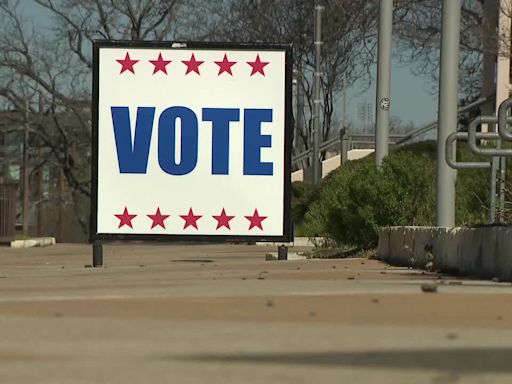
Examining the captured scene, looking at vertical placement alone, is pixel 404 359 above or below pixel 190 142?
below

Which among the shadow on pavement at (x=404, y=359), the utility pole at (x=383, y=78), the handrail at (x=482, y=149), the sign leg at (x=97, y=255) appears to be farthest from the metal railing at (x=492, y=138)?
the shadow on pavement at (x=404, y=359)

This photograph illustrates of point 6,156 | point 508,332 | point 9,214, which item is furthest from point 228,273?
point 6,156

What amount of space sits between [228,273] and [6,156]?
5754cm

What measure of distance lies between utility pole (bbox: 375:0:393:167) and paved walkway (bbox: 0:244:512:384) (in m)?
12.8

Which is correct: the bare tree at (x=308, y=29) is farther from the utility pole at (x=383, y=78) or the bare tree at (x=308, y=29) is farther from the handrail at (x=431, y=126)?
the utility pole at (x=383, y=78)

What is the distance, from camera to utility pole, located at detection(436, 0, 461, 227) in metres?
18.5

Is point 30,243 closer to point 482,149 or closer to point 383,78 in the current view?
point 383,78

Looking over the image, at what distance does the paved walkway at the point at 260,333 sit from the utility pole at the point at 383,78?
12.8 m

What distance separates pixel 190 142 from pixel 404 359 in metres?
12.1

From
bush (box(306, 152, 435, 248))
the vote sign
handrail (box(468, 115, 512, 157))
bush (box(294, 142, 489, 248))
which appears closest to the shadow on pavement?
handrail (box(468, 115, 512, 157))

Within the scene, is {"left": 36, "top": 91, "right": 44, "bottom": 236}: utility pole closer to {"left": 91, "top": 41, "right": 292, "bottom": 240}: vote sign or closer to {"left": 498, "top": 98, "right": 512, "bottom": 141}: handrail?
{"left": 91, "top": 41, "right": 292, "bottom": 240}: vote sign

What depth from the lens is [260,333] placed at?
7820 mm

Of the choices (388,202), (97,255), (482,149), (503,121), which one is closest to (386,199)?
(388,202)

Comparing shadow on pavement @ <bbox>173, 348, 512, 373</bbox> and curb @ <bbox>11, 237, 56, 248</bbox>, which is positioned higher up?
shadow on pavement @ <bbox>173, 348, 512, 373</bbox>
